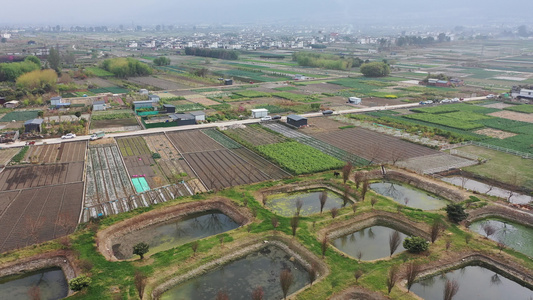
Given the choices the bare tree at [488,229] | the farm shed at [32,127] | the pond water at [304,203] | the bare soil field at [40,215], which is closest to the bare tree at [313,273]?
the pond water at [304,203]

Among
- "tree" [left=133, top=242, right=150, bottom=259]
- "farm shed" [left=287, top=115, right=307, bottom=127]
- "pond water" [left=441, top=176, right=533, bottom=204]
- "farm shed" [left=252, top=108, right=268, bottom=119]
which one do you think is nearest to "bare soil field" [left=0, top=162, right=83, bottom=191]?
"tree" [left=133, top=242, right=150, bottom=259]

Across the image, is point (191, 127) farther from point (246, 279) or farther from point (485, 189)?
point (485, 189)

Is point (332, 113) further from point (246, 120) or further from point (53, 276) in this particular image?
point (53, 276)

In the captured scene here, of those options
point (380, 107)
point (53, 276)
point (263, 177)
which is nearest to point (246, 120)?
point (263, 177)

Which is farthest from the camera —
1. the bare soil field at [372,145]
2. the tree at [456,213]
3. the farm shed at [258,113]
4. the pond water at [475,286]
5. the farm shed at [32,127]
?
the farm shed at [258,113]

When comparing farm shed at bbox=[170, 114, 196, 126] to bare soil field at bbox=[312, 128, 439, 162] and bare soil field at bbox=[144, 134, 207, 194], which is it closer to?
bare soil field at bbox=[144, 134, 207, 194]

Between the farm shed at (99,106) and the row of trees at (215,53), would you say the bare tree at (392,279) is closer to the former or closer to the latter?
the farm shed at (99,106)
